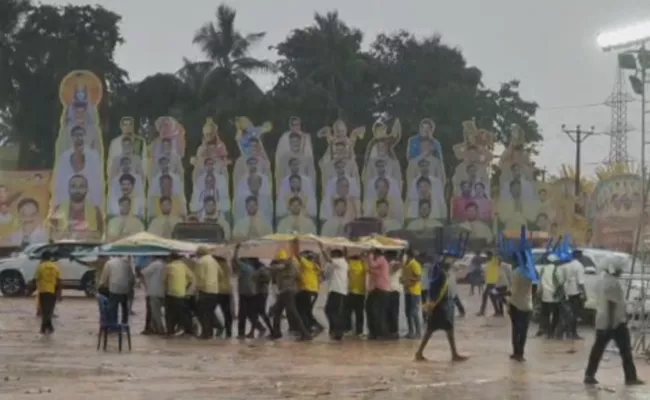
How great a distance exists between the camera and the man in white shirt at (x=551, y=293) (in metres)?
24.8

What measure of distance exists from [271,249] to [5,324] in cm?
546

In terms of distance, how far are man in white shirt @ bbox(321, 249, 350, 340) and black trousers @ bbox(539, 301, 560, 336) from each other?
13.3ft

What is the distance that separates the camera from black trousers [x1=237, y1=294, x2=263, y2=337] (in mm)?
23766

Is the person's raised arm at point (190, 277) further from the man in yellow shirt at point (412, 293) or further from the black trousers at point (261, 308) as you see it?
the man in yellow shirt at point (412, 293)

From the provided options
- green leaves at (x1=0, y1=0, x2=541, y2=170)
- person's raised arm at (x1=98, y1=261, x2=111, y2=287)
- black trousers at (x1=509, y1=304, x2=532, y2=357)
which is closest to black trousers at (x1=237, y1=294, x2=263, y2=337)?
person's raised arm at (x1=98, y1=261, x2=111, y2=287)

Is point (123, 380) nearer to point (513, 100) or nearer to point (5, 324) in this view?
point (5, 324)

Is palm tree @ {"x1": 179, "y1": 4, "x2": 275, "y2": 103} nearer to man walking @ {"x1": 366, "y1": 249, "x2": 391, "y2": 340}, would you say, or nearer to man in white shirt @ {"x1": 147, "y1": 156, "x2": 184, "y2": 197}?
man in white shirt @ {"x1": 147, "y1": 156, "x2": 184, "y2": 197}

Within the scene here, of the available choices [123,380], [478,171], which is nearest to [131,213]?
[478,171]

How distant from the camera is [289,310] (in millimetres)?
23281

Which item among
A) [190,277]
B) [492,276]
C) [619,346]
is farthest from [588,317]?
[619,346]

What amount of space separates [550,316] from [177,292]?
7.27 metres

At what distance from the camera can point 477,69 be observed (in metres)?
87.2

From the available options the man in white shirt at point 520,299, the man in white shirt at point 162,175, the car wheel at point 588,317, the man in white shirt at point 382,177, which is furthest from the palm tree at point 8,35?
the man in white shirt at point 520,299

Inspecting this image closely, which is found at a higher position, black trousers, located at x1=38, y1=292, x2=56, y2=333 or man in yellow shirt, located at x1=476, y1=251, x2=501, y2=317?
man in yellow shirt, located at x1=476, y1=251, x2=501, y2=317
